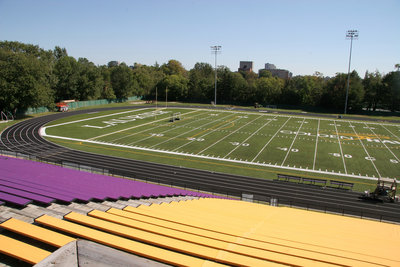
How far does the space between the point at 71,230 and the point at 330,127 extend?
5289 cm

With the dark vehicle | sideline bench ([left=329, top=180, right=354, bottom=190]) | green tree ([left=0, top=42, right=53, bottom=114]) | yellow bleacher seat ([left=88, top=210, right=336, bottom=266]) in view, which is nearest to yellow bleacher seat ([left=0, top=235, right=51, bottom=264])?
yellow bleacher seat ([left=88, top=210, right=336, bottom=266])

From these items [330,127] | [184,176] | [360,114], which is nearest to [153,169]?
Answer: [184,176]

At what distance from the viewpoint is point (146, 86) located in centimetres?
10206

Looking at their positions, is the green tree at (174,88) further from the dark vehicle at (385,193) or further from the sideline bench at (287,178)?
the dark vehicle at (385,193)

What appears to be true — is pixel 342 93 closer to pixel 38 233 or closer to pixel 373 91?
pixel 373 91

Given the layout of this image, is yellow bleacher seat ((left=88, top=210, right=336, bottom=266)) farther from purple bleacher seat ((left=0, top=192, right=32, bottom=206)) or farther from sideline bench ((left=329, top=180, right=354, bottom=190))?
sideline bench ((left=329, top=180, right=354, bottom=190))

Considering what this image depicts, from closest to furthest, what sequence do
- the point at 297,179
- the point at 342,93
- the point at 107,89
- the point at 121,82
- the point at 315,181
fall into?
the point at 315,181 → the point at 297,179 → the point at 342,93 → the point at 107,89 → the point at 121,82

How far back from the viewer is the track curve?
19.3 metres

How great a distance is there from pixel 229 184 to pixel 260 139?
18.1m

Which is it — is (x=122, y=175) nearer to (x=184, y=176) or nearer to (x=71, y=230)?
(x=184, y=176)

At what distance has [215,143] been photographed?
36906 mm

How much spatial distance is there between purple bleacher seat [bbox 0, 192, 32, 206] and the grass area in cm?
2019

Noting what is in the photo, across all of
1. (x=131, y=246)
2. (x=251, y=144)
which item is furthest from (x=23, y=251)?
(x=251, y=144)

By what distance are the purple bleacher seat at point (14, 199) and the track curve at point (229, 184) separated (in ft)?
43.9
